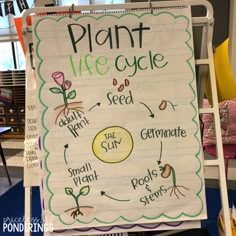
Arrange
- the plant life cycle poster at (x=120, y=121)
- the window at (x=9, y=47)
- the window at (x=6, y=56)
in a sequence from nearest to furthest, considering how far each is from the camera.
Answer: the plant life cycle poster at (x=120, y=121) → the window at (x=9, y=47) → the window at (x=6, y=56)

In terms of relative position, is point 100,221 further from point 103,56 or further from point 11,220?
point 11,220

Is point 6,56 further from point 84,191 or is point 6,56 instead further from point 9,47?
point 84,191

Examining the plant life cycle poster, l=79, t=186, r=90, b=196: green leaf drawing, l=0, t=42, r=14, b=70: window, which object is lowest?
l=79, t=186, r=90, b=196: green leaf drawing

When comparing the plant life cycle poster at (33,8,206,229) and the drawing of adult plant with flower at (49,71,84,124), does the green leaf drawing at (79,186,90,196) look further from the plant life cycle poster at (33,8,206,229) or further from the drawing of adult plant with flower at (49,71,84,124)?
the drawing of adult plant with flower at (49,71,84,124)

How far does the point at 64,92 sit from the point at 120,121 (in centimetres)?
24

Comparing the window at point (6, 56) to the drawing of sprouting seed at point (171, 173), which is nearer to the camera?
the drawing of sprouting seed at point (171, 173)

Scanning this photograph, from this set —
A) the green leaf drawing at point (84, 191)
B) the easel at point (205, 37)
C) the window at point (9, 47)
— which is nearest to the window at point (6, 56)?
the window at point (9, 47)

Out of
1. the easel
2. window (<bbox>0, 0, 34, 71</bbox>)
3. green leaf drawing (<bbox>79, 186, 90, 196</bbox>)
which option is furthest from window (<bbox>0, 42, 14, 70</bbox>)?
green leaf drawing (<bbox>79, 186, 90, 196</bbox>)

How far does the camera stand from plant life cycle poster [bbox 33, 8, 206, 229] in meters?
1.15

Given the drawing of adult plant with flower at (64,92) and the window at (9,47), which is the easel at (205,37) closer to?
the drawing of adult plant with flower at (64,92)

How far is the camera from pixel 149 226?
1.18 m

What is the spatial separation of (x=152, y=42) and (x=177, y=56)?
0.11 m

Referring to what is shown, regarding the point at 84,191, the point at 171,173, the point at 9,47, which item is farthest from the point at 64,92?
the point at 9,47

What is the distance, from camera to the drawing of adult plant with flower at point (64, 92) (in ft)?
3.79
